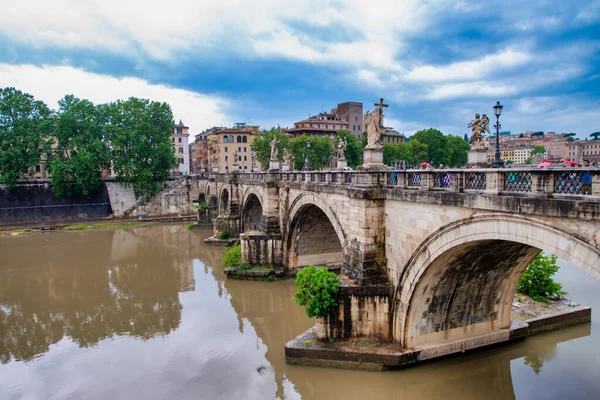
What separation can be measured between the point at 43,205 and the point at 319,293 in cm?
4381

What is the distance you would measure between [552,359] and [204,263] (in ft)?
68.4

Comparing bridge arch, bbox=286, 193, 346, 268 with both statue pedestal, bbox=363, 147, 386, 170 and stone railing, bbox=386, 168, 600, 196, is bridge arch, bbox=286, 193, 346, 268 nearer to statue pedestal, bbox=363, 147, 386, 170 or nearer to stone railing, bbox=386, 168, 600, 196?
statue pedestal, bbox=363, 147, 386, 170

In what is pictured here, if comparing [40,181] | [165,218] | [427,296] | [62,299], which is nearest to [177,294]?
[62,299]

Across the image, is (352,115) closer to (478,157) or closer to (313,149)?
(313,149)

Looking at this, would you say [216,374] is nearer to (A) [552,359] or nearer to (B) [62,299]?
(A) [552,359]

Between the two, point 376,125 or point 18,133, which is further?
point 18,133

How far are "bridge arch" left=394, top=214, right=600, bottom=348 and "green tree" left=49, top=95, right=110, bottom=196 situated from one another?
41266mm

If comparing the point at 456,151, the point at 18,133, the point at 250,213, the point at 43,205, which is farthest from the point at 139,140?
the point at 456,151

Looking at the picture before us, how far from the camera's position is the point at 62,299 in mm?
20812

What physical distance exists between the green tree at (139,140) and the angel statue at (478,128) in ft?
134

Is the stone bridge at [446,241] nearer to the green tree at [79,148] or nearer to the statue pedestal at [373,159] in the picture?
the statue pedestal at [373,159]

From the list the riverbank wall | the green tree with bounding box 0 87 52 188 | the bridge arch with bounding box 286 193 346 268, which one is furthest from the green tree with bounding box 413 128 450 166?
the green tree with bounding box 0 87 52 188

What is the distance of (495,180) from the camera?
8258 millimetres

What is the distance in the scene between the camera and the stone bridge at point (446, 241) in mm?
7168
